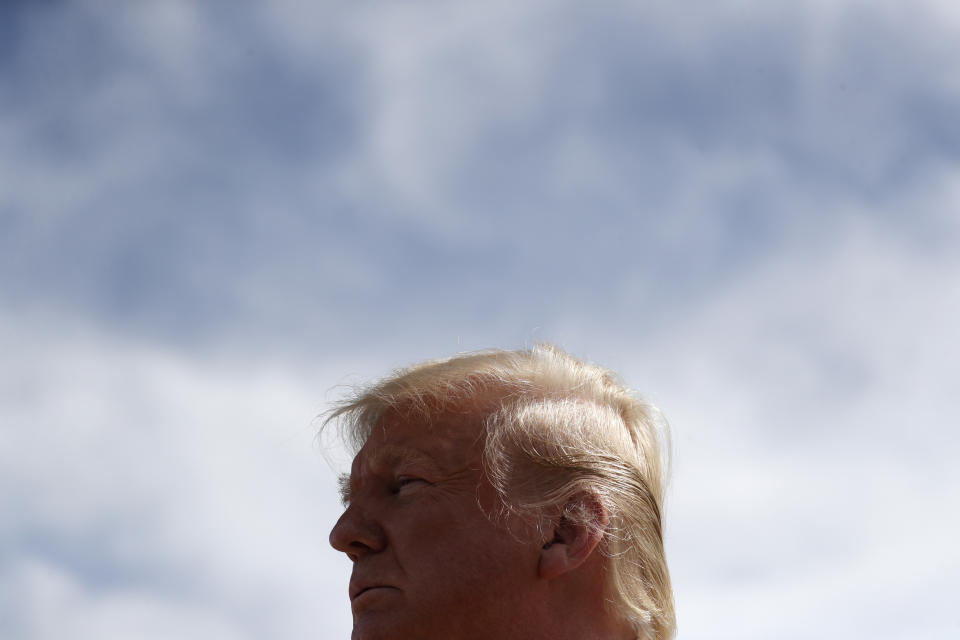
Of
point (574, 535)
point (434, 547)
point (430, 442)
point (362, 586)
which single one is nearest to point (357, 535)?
point (362, 586)

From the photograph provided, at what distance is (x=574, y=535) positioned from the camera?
360 cm

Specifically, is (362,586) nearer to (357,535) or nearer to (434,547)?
(357,535)

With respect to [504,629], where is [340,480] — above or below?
above

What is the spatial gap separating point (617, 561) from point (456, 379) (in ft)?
2.95

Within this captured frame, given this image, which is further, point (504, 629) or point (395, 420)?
point (395, 420)

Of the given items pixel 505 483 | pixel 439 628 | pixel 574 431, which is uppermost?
pixel 574 431

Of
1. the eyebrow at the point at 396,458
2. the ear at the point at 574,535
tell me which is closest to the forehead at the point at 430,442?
the eyebrow at the point at 396,458

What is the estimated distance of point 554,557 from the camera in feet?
11.6

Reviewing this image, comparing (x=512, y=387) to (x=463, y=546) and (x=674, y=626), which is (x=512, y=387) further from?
(x=674, y=626)

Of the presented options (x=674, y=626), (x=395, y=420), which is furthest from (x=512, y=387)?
(x=674, y=626)

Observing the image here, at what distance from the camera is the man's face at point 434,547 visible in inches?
134

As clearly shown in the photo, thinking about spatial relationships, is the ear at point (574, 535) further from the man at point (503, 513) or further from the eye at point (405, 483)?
A: the eye at point (405, 483)

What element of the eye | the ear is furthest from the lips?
the ear

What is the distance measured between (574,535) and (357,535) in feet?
2.46
